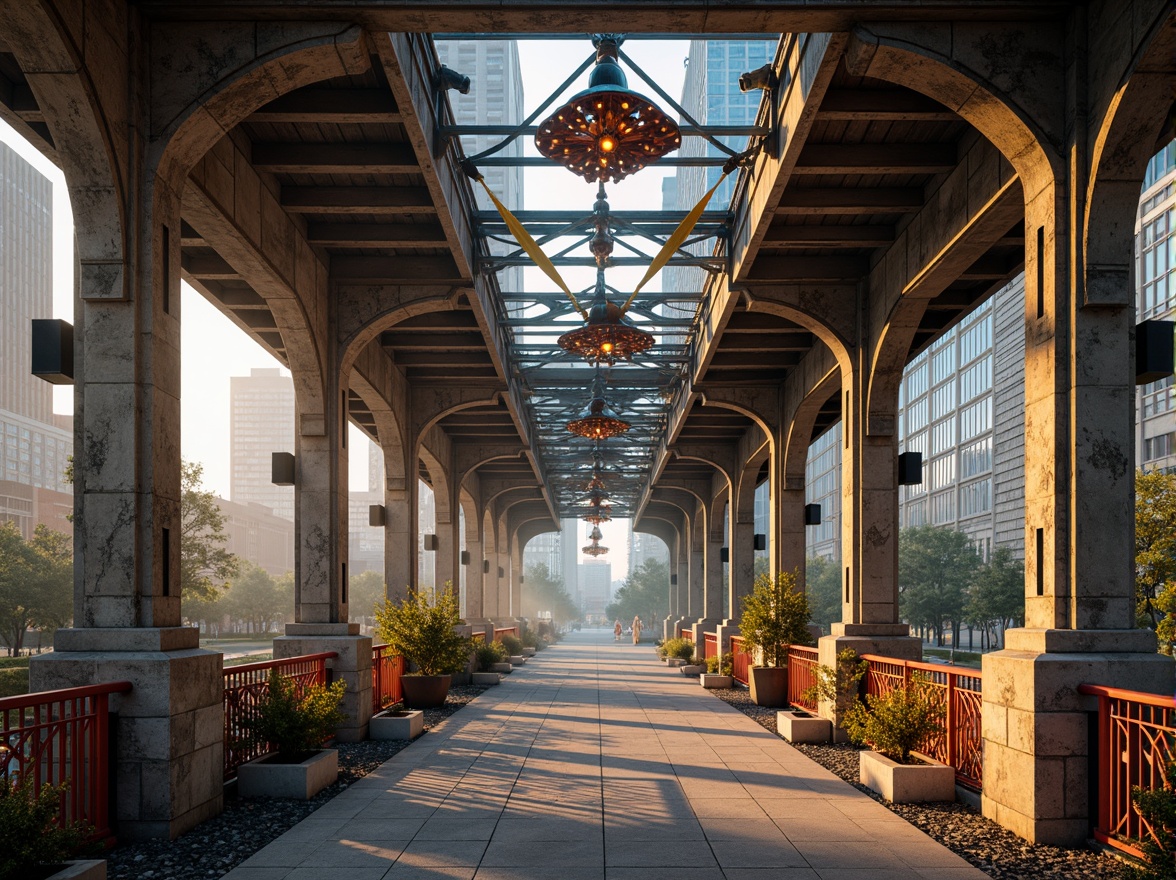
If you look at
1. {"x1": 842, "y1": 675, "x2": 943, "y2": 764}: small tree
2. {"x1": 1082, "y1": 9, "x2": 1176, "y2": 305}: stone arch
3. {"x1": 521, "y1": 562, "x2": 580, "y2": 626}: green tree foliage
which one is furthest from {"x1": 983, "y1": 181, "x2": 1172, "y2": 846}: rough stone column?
{"x1": 521, "y1": 562, "x2": 580, "y2": 626}: green tree foliage

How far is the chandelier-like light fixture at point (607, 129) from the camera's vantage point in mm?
8680

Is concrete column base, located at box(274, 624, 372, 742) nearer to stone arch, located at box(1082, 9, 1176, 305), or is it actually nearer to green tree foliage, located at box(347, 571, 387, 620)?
stone arch, located at box(1082, 9, 1176, 305)

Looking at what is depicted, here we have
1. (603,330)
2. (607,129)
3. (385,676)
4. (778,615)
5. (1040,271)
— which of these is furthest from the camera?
(778,615)

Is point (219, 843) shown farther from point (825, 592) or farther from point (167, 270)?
point (825, 592)

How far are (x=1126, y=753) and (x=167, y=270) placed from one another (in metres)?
8.23

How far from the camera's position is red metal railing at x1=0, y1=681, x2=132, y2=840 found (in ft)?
22.3

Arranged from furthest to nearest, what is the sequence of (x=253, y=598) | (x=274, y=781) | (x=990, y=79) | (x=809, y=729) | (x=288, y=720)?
(x=253, y=598) → (x=809, y=729) → (x=288, y=720) → (x=274, y=781) → (x=990, y=79)

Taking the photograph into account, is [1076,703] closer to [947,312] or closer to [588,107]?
[588,107]

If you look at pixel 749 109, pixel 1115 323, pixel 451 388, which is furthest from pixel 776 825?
pixel 749 109

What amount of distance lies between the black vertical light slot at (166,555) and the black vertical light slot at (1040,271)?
736 centimetres

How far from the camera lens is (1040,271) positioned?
841cm

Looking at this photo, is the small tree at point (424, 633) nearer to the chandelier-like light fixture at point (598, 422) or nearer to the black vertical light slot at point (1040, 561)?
the chandelier-like light fixture at point (598, 422)

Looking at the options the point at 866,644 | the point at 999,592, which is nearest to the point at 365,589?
the point at 999,592

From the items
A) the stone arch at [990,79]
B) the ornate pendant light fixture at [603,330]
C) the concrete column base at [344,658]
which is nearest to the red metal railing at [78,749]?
Answer: the concrete column base at [344,658]
